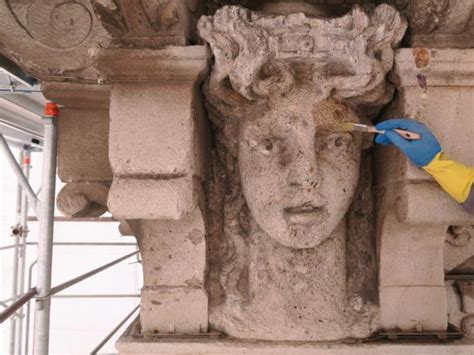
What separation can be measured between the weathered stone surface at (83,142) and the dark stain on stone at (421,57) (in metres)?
0.97

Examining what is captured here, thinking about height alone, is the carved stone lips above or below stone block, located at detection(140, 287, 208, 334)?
above

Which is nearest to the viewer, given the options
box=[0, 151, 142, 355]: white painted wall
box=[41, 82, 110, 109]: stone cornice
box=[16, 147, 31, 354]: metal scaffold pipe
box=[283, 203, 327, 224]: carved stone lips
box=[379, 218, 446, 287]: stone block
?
box=[283, 203, 327, 224]: carved stone lips

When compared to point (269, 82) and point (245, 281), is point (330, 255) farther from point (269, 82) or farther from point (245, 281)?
point (269, 82)

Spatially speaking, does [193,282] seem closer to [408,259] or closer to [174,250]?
[174,250]

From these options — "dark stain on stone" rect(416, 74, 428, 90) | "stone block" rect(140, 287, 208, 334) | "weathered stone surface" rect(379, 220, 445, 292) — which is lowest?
"stone block" rect(140, 287, 208, 334)

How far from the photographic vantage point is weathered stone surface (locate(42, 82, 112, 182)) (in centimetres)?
148

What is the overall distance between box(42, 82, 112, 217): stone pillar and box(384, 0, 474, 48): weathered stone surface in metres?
0.97

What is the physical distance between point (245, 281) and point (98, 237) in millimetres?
3237

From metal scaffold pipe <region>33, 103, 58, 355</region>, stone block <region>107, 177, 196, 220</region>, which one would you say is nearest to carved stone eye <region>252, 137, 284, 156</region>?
stone block <region>107, 177, 196, 220</region>

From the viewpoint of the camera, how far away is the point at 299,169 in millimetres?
1121

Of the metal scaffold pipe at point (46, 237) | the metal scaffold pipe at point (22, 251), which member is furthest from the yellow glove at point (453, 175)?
the metal scaffold pipe at point (22, 251)

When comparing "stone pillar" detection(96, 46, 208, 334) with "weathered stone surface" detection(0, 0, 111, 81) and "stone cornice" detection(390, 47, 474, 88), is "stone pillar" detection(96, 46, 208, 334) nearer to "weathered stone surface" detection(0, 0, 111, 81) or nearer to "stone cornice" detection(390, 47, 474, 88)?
"weathered stone surface" detection(0, 0, 111, 81)

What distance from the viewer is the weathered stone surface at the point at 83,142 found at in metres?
1.48

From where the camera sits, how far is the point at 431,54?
1092 mm
